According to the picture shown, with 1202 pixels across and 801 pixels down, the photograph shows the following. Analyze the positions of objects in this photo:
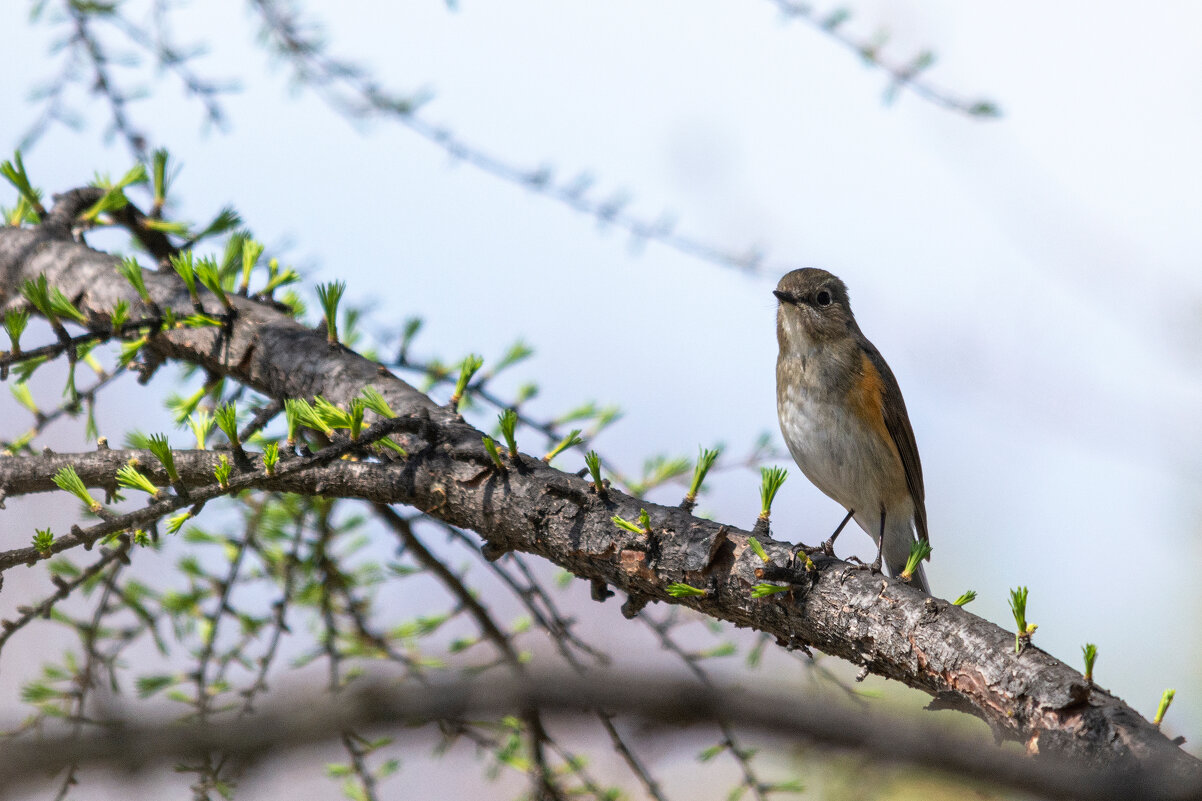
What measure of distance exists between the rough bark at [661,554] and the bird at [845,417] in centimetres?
164

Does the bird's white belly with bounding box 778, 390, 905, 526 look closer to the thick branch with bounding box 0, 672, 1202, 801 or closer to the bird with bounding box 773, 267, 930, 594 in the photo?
the bird with bounding box 773, 267, 930, 594

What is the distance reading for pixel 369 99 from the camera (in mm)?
3545

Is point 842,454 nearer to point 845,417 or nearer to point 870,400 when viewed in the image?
point 845,417

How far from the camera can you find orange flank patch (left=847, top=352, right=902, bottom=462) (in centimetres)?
383

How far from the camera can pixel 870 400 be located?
3.88 meters

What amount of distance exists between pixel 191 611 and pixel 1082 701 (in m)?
2.62

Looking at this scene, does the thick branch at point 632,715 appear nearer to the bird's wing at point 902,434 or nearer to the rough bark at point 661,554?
the rough bark at point 661,554

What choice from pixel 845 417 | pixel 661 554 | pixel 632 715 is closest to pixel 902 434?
pixel 845 417

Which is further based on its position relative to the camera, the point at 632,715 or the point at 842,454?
the point at 842,454

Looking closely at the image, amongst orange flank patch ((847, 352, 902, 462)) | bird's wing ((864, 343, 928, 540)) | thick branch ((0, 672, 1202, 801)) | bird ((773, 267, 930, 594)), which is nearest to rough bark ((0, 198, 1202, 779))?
thick branch ((0, 672, 1202, 801))

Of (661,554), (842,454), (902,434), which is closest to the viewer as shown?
(661,554)

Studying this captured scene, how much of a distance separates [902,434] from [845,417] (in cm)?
36

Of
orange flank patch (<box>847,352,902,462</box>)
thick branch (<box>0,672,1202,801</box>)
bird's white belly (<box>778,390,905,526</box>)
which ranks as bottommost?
thick branch (<box>0,672,1202,801</box>)

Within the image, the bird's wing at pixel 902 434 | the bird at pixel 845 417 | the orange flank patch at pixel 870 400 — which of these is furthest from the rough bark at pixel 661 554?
the bird's wing at pixel 902 434
